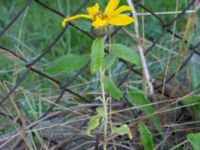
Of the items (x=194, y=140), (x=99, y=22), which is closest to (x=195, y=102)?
(x=194, y=140)

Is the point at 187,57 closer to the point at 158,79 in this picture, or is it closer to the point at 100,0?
the point at 158,79

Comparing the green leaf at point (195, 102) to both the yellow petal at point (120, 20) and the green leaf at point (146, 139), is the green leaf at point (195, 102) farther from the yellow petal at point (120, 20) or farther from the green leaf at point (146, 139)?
the yellow petal at point (120, 20)

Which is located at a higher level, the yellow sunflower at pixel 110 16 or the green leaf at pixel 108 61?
the yellow sunflower at pixel 110 16

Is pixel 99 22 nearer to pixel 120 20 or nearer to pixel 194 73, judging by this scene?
pixel 120 20

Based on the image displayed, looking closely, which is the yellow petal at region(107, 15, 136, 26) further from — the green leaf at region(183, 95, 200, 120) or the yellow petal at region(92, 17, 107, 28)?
the green leaf at region(183, 95, 200, 120)

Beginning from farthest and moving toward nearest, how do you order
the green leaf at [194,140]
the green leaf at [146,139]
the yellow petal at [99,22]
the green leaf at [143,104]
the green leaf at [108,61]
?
the green leaf at [143,104] < the green leaf at [146,139] < the green leaf at [194,140] < the green leaf at [108,61] < the yellow petal at [99,22]

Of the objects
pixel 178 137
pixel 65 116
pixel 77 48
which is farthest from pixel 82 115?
pixel 77 48

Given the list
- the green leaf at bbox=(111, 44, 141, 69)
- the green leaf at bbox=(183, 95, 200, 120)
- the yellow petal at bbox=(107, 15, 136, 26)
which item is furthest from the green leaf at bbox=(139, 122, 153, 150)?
the yellow petal at bbox=(107, 15, 136, 26)

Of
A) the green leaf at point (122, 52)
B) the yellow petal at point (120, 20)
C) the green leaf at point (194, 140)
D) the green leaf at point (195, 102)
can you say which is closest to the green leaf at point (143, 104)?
the green leaf at point (195, 102)
